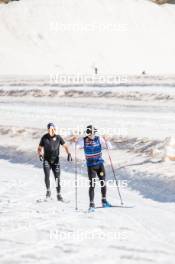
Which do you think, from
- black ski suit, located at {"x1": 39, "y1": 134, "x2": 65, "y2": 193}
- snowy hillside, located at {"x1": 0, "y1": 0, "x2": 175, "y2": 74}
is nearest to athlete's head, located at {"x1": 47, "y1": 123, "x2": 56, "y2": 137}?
black ski suit, located at {"x1": 39, "y1": 134, "x2": 65, "y2": 193}

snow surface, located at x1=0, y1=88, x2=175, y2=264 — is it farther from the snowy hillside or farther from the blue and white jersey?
the snowy hillside

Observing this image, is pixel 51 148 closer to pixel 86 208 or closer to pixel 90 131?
pixel 90 131

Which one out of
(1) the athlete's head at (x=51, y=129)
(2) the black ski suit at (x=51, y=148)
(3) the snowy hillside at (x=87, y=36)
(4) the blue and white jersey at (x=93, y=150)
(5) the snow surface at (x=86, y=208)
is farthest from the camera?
(3) the snowy hillside at (x=87, y=36)

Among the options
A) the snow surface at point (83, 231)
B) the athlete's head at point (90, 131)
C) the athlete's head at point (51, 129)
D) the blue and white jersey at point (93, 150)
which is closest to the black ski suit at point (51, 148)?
the athlete's head at point (51, 129)

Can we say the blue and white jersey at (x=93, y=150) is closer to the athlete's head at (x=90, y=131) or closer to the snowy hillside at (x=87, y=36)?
the athlete's head at (x=90, y=131)

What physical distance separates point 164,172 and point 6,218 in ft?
17.5

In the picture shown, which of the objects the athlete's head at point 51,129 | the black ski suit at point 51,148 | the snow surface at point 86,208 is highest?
the athlete's head at point 51,129

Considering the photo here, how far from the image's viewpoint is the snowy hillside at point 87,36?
7325cm

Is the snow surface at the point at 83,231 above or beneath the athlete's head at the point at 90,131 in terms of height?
beneath

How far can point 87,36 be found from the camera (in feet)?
273

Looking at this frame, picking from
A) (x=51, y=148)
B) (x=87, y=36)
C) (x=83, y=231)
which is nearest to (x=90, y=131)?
(x=51, y=148)

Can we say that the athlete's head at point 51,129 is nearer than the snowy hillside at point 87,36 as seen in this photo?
Yes

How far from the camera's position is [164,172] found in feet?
52.0

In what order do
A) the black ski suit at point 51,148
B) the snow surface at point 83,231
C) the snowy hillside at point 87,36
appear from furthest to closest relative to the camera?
the snowy hillside at point 87,36
the black ski suit at point 51,148
the snow surface at point 83,231
